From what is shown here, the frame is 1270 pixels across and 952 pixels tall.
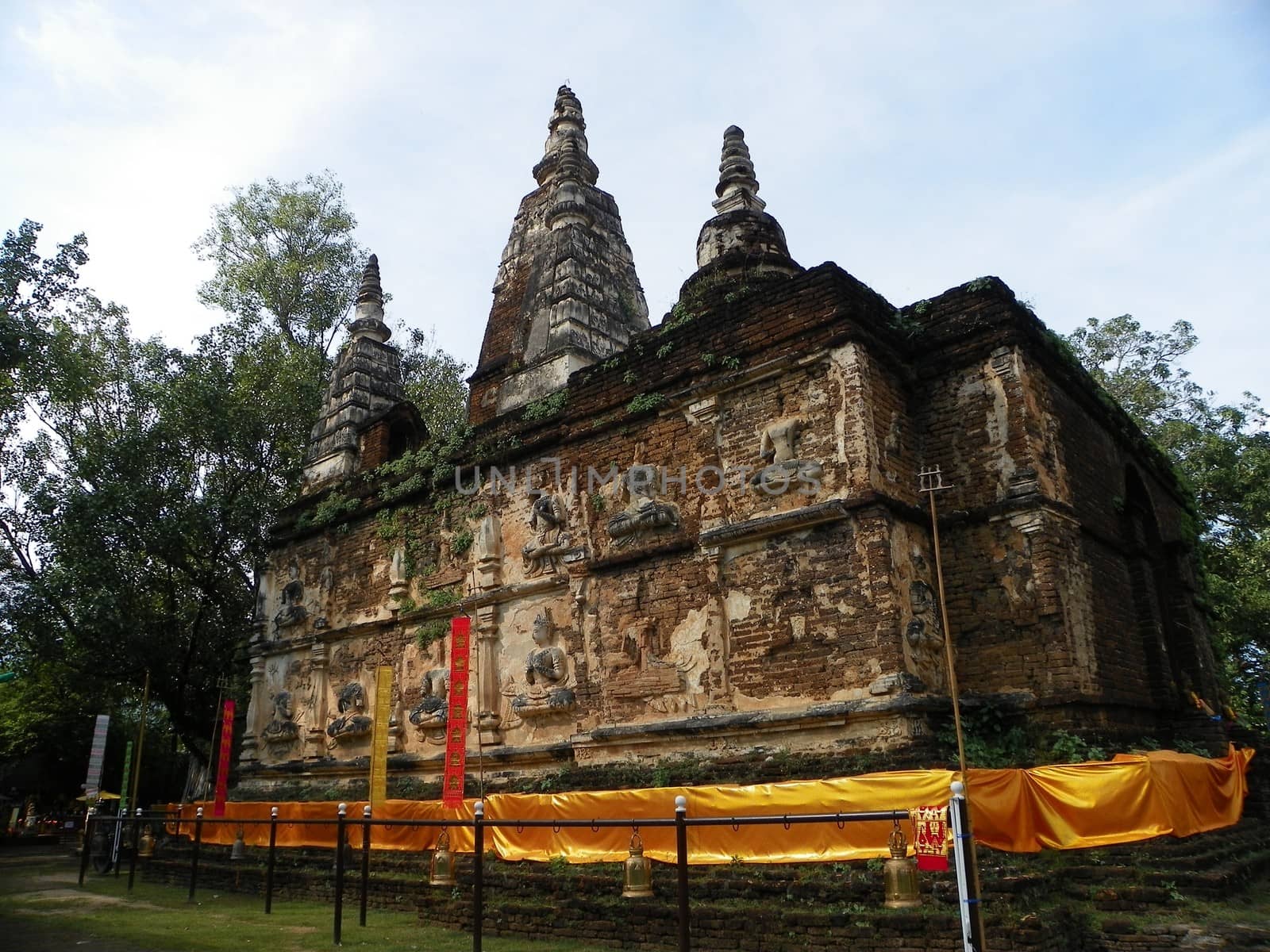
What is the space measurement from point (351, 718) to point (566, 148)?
8945 millimetres

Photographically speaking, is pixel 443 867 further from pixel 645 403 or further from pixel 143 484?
pixel 143 484

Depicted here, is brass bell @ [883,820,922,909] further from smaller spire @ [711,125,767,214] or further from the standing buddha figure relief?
smaller spire @ [711,125,767,214]

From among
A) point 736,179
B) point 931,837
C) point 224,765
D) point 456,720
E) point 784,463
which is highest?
point 736,179

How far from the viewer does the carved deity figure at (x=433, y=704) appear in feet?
36.6

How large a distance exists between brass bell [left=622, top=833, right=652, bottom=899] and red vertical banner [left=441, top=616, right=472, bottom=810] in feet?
8.85

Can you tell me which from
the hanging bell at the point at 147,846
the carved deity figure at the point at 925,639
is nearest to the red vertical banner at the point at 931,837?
the carved deity figure at the point at 925,639

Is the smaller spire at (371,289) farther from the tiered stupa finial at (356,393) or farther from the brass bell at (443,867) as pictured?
the brass bell at (443,867)

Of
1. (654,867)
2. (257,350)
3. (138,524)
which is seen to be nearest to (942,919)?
(654,867)

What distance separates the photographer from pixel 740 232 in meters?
11.1

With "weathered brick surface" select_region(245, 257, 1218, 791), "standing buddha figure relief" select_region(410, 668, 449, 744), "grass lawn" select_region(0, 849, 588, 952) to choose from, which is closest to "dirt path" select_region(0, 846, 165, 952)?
"grass lawn" select_region(0, 849, 588, 952)

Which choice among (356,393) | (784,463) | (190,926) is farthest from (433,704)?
(356,393)

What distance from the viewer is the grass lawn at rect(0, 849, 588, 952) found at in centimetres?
709

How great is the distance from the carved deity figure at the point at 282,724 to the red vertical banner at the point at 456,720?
513 cm

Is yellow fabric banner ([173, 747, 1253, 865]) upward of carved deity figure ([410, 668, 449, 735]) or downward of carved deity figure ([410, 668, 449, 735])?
downward
